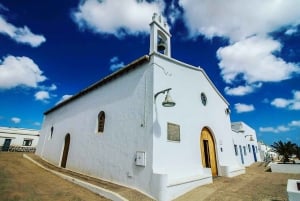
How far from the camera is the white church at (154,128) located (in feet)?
19.6

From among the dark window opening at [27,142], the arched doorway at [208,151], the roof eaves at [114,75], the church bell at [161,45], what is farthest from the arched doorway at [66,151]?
the dark window opening at [27,142]

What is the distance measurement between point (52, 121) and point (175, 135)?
13274mm

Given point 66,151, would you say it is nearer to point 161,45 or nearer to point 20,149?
point 161,45

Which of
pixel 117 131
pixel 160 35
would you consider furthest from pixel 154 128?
pixel 160 35

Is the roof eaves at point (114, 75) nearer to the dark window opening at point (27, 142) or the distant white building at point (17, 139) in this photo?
the distant white building at point (17, 139)

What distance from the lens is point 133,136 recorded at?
667 cm

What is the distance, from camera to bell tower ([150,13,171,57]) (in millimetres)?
7523

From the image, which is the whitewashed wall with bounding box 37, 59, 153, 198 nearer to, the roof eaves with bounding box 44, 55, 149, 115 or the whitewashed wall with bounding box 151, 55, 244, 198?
the roof eaves with bounding box 44, 55, 149, 115

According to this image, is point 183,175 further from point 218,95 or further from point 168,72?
point 218,95

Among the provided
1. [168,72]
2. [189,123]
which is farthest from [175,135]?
[168,72]

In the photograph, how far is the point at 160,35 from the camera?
866cm

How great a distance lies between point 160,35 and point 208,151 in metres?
6.48

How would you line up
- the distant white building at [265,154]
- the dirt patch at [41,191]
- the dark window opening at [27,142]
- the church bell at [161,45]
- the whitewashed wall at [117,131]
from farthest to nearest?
the dark window opening at [27,142] → the distant white building at [265,154] → the church bell at [161,45] → the whitewashed wall at [117,131] → the dirt patch at [41,191]

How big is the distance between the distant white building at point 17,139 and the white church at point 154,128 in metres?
19.4
